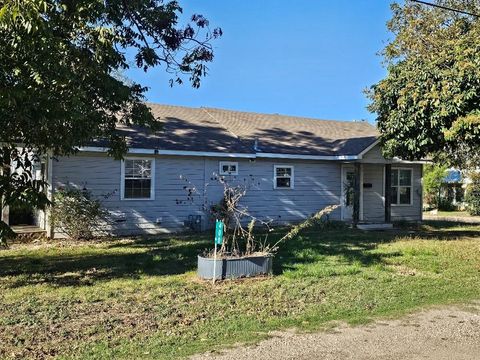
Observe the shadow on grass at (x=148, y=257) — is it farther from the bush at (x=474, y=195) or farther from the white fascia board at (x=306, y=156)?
the bush at (x=474, y=195)

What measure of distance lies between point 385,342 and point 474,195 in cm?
2679

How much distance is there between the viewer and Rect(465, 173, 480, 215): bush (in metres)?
28.5

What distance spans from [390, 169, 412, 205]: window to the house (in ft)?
0.14

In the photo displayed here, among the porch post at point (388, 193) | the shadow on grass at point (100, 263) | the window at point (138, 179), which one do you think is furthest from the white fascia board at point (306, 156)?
the shadow on grass at point (100, 263)

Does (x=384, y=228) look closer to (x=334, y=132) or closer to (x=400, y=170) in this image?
(x=400, y=170)

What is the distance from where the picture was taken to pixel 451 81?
11.3m

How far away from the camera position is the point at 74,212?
1357 centimetres

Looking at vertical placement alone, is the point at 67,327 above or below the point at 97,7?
below

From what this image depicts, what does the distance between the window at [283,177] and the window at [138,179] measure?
480 cm

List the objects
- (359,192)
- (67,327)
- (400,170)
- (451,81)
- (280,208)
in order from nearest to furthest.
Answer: (67,327) → (451,81) → (280,208) → (359,192) → (400,170)

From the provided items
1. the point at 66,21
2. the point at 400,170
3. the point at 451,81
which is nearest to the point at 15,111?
the point at 66,21

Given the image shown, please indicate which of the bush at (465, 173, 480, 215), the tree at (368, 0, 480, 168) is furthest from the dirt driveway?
the bush at (465, 173, 480, 215)

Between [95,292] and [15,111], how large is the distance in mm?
2974

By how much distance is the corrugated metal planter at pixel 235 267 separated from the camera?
27.6ft
